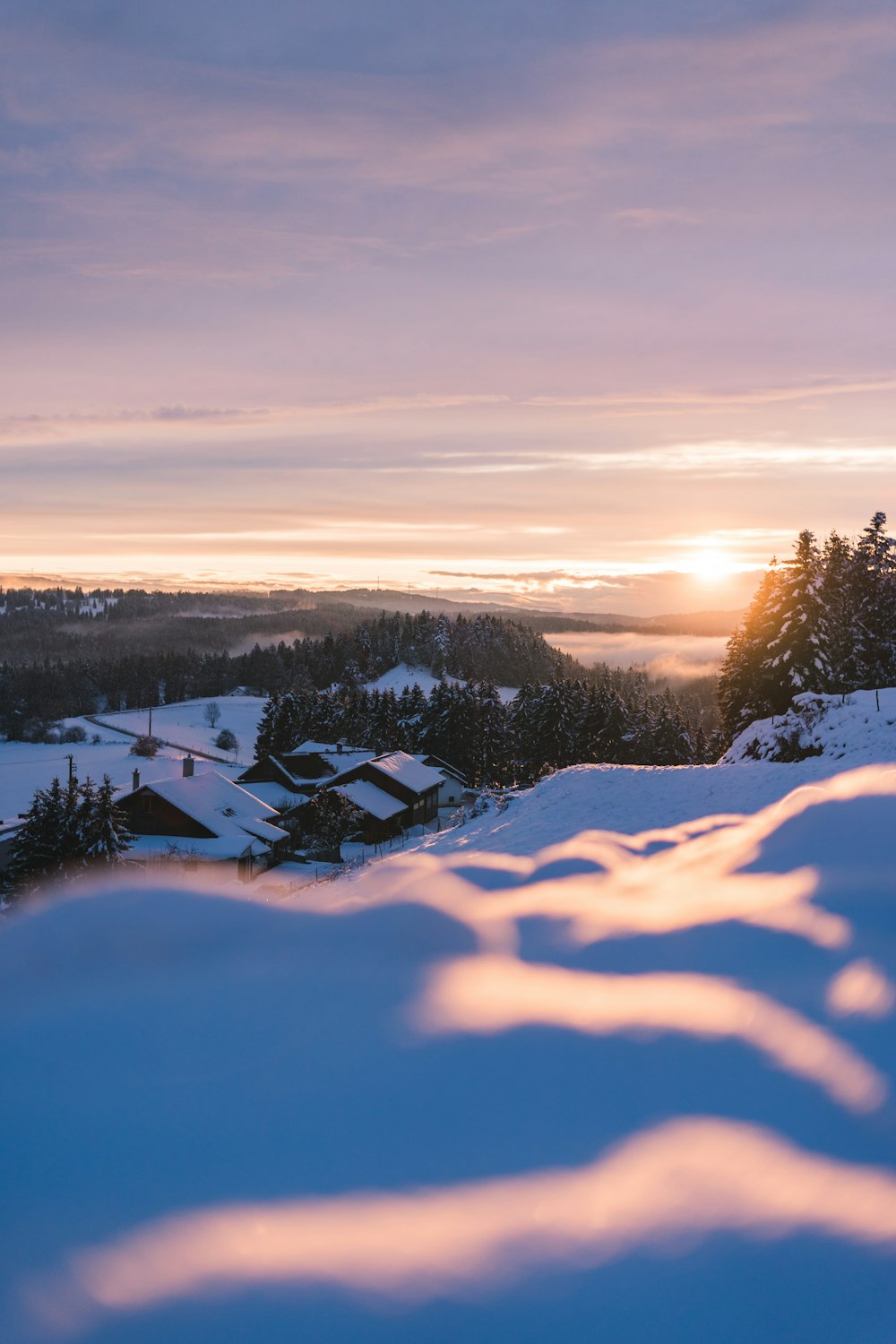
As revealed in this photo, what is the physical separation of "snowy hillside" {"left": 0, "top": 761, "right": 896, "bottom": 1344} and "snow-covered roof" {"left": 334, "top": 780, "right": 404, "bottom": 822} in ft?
133

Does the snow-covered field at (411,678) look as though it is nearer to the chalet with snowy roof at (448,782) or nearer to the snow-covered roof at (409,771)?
the chalet with snowy roof at (448,782)

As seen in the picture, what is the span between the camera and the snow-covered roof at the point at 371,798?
44.2 m

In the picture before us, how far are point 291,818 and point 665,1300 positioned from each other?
1786 inches

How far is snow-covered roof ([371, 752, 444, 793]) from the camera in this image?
47.9 meters

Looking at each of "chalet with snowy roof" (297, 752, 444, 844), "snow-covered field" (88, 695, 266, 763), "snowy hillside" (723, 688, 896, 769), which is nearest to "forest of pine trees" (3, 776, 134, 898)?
"chalet with snowy roof" (297, 752, 444, 844)

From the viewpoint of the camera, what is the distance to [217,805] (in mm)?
36781

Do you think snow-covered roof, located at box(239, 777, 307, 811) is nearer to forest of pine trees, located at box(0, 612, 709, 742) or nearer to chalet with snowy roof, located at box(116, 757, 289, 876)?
chalet with snowy roof, located at box(116, 757, 289, 876)

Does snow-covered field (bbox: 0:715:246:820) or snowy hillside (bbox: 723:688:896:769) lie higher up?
snowy hillside (bbox: 723:688:896:769)

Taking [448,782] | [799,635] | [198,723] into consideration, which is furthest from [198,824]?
[198,723]

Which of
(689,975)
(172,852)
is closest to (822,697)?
(172,852)

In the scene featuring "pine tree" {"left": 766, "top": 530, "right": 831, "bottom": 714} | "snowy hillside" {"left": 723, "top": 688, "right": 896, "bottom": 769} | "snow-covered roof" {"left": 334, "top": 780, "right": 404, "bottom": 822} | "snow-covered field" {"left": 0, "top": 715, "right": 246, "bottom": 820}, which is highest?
"pine tree" {"left": 766, "top": 530, "right": 831, "bottom": 714}

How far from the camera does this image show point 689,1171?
2.38m

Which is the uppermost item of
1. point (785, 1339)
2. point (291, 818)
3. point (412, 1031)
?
point (412, 1031)

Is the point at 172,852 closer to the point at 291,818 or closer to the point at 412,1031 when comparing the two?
the point at 291,818
